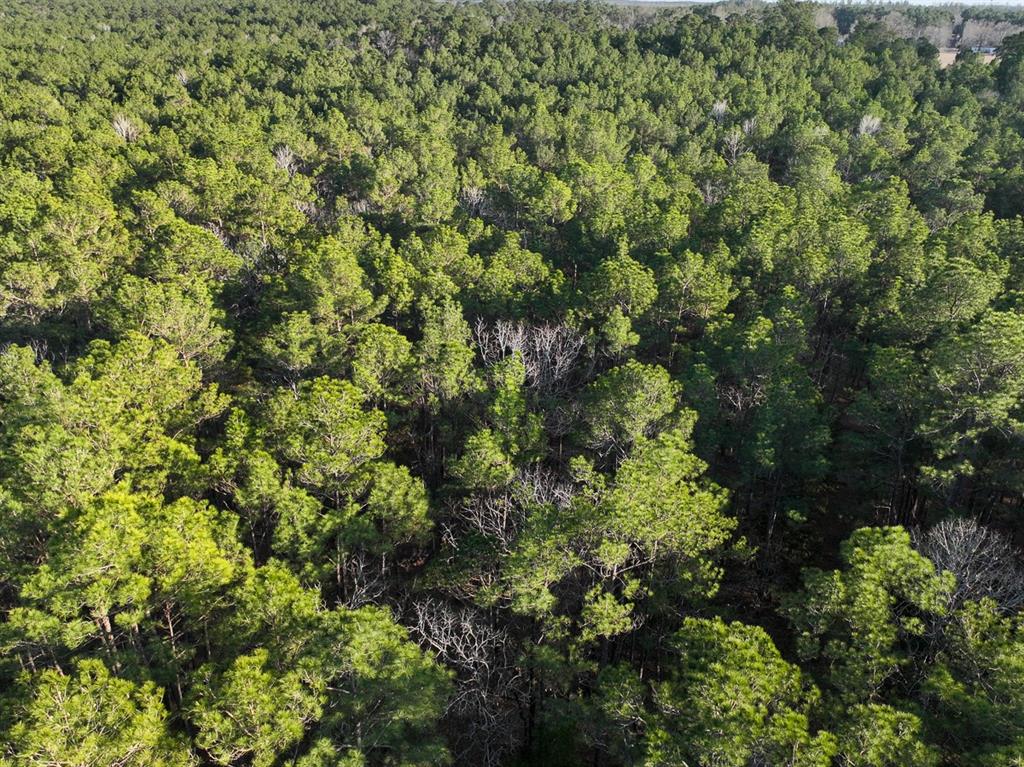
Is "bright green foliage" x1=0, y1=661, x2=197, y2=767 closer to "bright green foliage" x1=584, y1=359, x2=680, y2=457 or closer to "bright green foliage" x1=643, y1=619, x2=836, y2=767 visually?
"bright green foliage" x1=643, y1=619, x2=836, y2=767

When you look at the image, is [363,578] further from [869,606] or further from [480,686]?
[869,606]

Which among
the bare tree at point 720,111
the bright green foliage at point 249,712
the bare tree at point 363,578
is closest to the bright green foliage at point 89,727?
the bright green foliage at point 249,712

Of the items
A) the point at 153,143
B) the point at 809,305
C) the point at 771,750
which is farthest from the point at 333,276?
the point at 153,143

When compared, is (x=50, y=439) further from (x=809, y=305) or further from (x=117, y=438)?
(x=809, y=305)

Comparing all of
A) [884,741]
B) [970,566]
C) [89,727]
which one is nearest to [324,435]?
[89,727]

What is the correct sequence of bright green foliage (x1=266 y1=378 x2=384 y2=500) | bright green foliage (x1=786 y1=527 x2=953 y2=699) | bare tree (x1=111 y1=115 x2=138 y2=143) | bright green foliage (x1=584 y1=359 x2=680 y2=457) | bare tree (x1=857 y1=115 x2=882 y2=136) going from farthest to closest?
1. bare tree (x1=857 y1=115 x2=882 y2=136)
2. bare tree (x1=111 y1=115 x2=138 y2=143)
3. bright green foliage (x1=584 y1=359 x2=680 y2=457)
4. bright green foliage (x1=266 y1=378 x2=384 y2=500)
5. bright green foliage (x1=786 y1=527 x2=953 y2=699)

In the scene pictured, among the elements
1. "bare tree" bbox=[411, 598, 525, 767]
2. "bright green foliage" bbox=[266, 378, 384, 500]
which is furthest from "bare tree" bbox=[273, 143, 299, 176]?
"bare tree" bbox=[411, 598, 525, 767]
